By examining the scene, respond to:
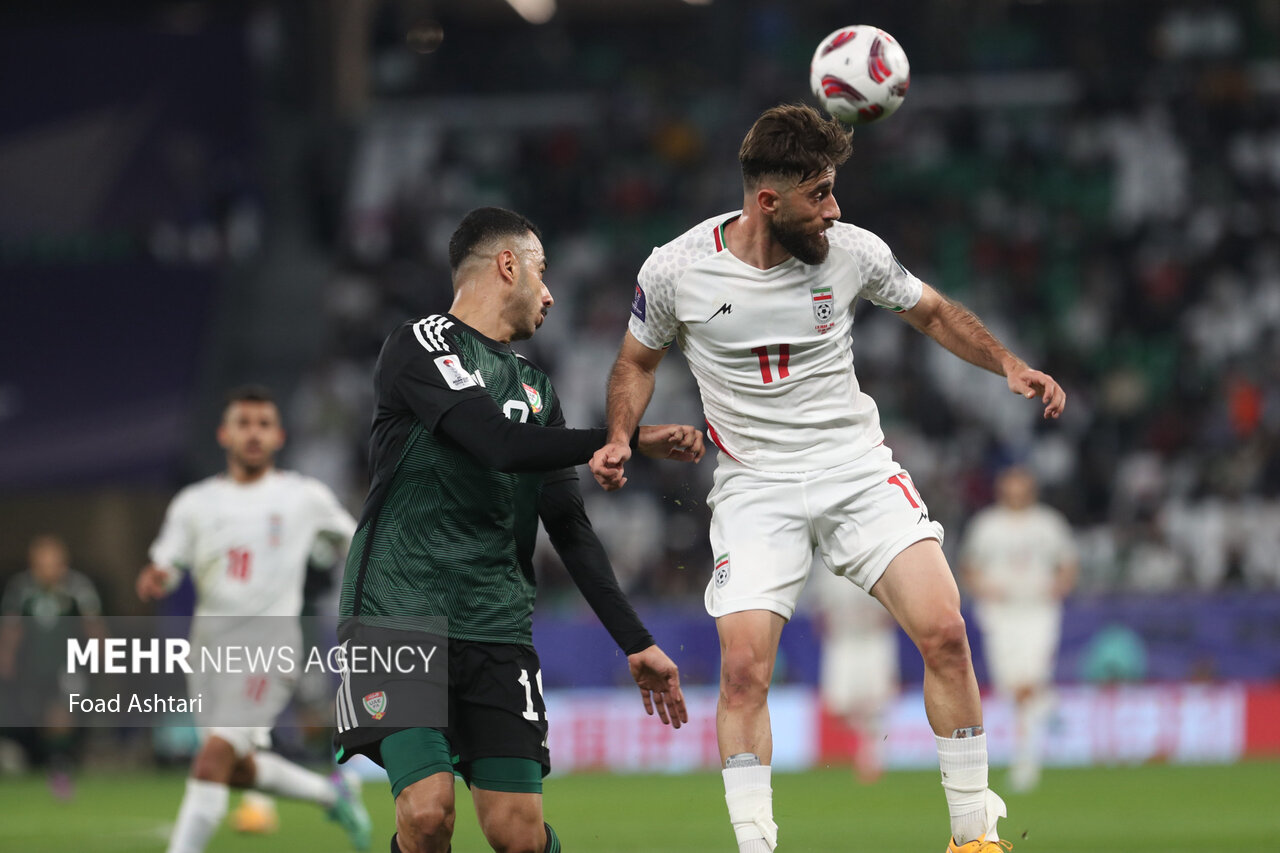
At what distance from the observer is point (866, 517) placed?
6145 millimetres

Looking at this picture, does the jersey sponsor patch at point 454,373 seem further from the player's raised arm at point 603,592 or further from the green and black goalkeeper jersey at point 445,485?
the player's raised arm at point 603,592

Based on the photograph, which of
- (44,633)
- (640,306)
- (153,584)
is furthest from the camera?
(44,633)

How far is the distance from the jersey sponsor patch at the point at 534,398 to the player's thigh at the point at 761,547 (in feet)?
2.88

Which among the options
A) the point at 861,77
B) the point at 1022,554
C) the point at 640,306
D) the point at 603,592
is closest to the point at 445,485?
the point at 603,592

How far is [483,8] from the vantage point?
26.5 meters

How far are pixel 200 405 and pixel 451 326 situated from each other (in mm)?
16594

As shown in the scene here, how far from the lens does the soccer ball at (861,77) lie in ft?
21.0

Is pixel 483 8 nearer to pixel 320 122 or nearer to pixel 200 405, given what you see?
pixel 320 122

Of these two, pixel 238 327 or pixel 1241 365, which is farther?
pixel 238 327

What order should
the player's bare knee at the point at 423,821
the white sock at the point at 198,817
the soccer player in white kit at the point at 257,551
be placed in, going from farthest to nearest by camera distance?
the soccer player in white kit at the point at 257,551
the white sock at the point at 198,817
the player's bare knee at the point at 423,821

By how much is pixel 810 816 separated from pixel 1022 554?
3593mm

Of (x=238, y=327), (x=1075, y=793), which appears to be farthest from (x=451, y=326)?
(x=238, y=327)

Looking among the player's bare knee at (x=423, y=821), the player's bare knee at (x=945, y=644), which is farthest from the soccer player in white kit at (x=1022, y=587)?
the player's bare knee at (x=423, y=821)

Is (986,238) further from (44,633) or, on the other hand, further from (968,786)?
(968,786)
